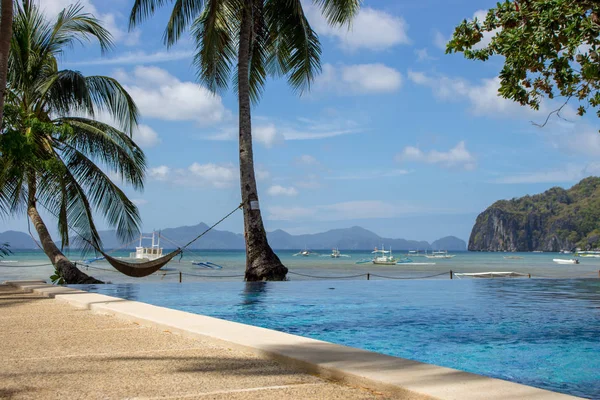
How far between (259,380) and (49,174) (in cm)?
986

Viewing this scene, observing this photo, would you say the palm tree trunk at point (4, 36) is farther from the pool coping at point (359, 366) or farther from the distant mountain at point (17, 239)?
the distant mountain at point (17, 239)

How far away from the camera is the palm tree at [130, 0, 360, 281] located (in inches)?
526

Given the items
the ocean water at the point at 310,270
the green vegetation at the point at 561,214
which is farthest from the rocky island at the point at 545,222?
the ocean water at the point at 310,270

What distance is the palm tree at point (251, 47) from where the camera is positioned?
13367 millimetres

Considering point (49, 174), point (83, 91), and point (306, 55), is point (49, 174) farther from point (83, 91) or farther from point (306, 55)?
point (306, 55)

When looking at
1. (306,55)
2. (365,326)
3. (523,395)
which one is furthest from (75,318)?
(306,55)

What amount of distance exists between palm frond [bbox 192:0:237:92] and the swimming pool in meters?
5.30

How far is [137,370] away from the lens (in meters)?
3.66

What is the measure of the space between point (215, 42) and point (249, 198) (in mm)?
3743

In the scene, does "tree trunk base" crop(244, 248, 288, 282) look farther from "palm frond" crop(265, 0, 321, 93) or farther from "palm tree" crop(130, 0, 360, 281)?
"palm frond" crop(265, 0, 321, 93)

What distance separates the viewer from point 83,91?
44.8 feet

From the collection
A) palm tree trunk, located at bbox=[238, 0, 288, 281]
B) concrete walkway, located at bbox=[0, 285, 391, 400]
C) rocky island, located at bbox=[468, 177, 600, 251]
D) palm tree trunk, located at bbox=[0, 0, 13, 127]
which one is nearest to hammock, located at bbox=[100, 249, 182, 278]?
palm tree trunk, located at bbox=[238, 0, 288, 281]

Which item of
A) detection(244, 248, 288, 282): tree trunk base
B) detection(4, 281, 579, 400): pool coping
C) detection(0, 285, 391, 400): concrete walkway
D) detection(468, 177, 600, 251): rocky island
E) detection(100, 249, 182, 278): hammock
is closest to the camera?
detection(4, 281, 579, 400): pool coping

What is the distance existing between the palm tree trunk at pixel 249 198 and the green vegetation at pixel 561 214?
299 feet
